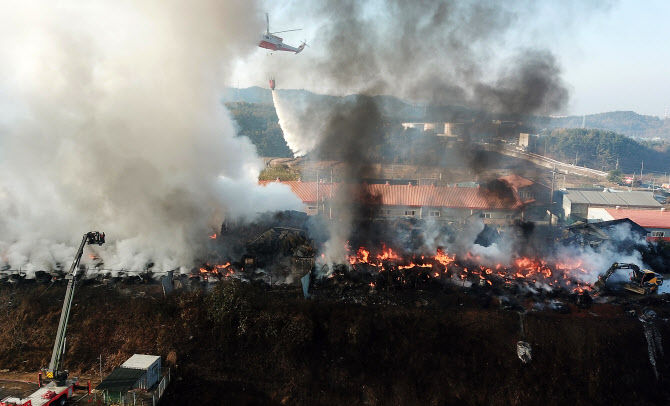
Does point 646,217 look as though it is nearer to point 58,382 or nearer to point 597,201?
point 597,201

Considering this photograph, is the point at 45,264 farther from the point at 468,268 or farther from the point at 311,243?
the point at 468,268

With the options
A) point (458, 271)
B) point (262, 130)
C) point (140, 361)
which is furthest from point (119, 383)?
point (262, 130)

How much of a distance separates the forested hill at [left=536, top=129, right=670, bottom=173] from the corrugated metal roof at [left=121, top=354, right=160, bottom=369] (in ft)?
285

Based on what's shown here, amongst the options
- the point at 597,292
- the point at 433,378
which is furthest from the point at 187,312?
the point at 597,292

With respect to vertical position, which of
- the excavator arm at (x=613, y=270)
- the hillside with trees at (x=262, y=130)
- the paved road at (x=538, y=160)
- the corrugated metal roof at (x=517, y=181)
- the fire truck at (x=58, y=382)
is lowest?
the fire truck at (x=58, y=382)

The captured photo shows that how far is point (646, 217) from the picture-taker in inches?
1622

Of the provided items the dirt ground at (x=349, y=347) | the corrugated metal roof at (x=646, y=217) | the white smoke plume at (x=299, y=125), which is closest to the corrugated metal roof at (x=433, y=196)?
the white smoke plume at (x=299, y=125)

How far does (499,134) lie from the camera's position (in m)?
38.6

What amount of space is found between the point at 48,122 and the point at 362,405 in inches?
972

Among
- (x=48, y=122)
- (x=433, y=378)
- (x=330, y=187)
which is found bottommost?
(x=433, y=378)

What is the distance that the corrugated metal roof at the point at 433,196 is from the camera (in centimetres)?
3938

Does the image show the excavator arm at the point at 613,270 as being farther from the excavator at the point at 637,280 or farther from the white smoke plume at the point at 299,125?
the white smoke plume at the point at 299,125

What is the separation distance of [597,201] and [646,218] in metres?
6.40

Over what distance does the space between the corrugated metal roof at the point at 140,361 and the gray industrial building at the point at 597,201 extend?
1612 inches
